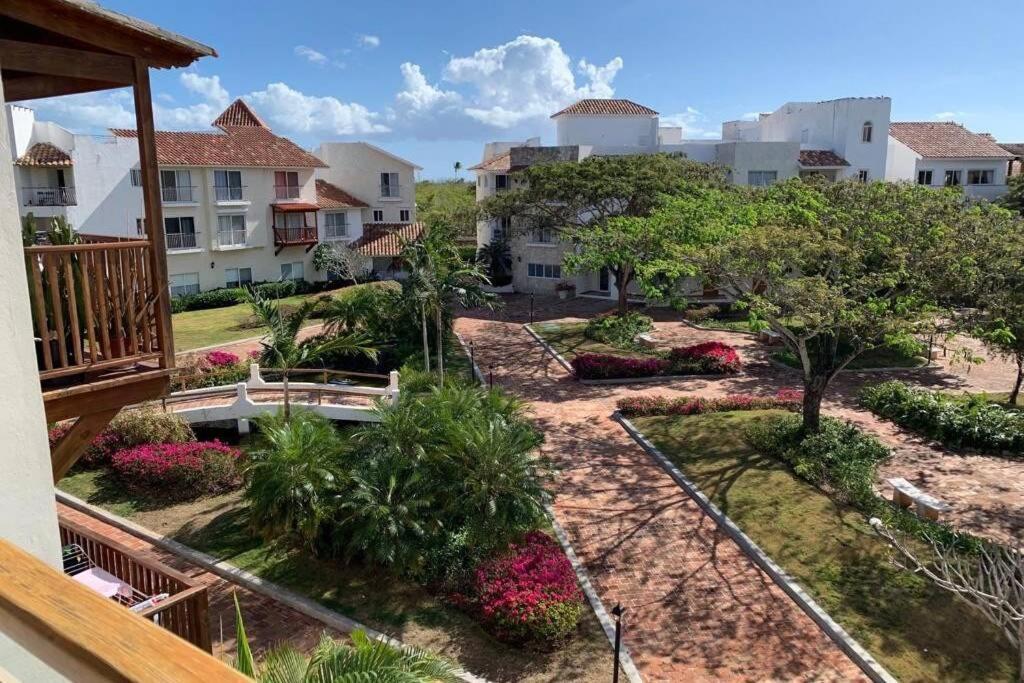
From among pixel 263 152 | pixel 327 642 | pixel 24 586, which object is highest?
pixel 263 152

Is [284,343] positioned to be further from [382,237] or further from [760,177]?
[760,177]

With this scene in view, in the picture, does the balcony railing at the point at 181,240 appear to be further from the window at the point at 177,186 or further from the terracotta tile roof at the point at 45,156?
the terracotta tile roof at the point at 45,156

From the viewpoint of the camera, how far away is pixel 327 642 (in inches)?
279

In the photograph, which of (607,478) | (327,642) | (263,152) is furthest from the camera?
(263,152)

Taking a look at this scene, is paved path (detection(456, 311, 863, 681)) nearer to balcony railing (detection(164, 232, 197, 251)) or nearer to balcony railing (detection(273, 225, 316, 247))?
balcony railing (detection(164, 232, 197, 251))

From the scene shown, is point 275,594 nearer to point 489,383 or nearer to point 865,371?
point 489,383

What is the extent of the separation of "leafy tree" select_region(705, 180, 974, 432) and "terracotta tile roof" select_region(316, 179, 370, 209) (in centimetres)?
3645

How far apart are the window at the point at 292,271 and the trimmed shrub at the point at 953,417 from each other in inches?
1476

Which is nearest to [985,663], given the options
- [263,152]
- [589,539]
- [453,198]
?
[589,539]

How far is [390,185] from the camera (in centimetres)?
5469

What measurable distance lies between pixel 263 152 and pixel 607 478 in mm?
38436

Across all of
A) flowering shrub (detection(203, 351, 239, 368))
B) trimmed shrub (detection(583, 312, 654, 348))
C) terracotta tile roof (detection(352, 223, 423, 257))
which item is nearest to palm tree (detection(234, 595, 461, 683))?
flowering shrub (detection(203, 351, 239, 368))

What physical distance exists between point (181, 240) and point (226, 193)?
13.2 feet

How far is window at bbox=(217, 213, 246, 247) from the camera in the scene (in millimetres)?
45406
